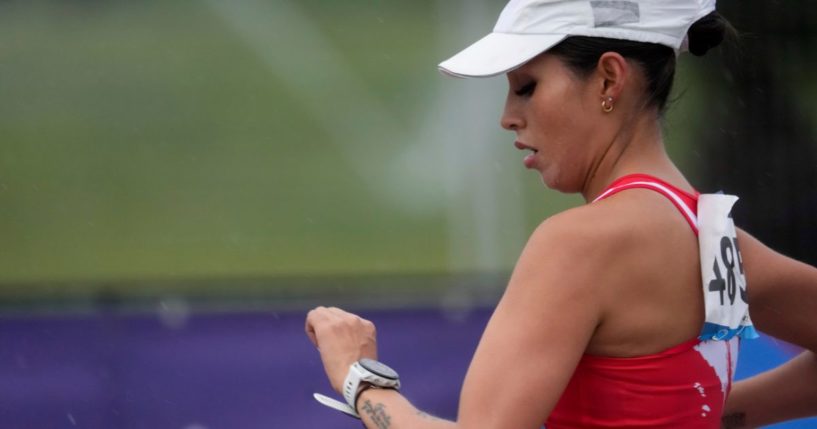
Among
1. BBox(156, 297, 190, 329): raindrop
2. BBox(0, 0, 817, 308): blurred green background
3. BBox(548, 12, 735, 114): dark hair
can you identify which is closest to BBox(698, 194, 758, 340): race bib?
BBox(548, 12, 735, 114): dark hair

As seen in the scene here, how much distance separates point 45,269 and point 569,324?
3396 millimetres

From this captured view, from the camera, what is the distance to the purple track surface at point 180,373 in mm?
4223

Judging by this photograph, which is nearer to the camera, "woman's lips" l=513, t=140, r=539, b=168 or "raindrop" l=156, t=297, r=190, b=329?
"woman's lips" l=513, t=140, r=539, b=168

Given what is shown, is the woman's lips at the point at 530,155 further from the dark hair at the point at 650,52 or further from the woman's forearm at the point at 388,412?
the woman's forearm at the point at 388,412

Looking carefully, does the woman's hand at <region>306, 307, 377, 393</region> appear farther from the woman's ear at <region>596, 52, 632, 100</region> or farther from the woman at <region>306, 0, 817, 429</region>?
the woman's ear at <region>596, 52, 632, 100</region>

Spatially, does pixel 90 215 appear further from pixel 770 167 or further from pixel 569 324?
pixel 569 324

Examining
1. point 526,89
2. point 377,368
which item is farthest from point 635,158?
point 377,368

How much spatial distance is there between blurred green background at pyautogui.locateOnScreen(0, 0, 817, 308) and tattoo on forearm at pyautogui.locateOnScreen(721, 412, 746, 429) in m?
A: 2.34

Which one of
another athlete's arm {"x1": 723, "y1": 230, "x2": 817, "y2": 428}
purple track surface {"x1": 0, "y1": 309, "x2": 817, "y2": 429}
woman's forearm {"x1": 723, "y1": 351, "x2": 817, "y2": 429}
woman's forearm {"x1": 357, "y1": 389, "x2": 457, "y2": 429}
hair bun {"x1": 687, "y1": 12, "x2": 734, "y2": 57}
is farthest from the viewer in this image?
purple track surface {"x1": 0, "y1": 309, "x2": 817, "y2": 429}

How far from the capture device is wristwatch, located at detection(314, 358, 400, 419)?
1945 mm

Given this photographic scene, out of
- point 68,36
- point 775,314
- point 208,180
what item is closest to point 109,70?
point 68,36

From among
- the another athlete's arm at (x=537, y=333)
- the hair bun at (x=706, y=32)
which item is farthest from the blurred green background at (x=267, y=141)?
the another athlete's arm at (x=537, y=333)

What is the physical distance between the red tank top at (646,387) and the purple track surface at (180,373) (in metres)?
2.27

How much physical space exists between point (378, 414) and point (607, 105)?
57 cm
